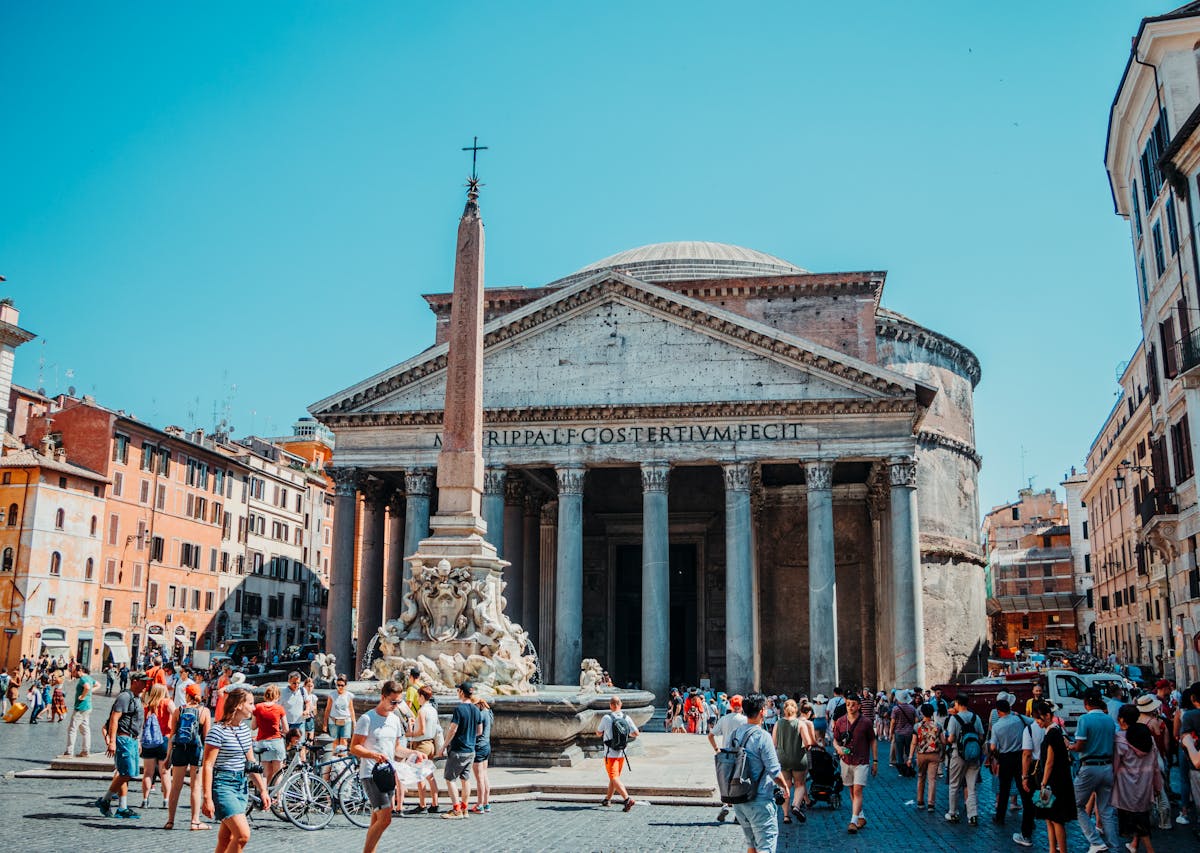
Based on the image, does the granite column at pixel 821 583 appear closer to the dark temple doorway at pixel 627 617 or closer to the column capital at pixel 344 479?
the dark temple doorway at pixel 627 617

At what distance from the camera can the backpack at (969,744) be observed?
9.89 meters

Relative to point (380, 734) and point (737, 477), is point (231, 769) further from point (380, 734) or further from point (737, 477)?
point (737, 477)

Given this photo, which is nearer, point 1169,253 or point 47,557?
point 1169,253

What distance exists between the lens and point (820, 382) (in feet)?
82.1

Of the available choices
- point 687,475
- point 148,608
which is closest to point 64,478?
point 148,608

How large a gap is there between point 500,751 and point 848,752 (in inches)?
141

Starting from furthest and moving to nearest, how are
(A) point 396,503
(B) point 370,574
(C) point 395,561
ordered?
(A) point 396,503 → (C) point 395,561 → (B) point 370,574

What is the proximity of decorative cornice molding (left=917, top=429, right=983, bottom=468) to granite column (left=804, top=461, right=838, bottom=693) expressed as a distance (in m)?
11.4

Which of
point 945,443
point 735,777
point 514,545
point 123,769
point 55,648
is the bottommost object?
point 123,769

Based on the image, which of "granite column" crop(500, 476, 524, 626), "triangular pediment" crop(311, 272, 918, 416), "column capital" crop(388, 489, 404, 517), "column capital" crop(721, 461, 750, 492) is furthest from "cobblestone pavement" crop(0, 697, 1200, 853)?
"column capital" crop(388, 489, 404, 517)

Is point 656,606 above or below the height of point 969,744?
above

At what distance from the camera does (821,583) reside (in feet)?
79.3

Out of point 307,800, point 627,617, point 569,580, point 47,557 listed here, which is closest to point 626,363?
point 569,580

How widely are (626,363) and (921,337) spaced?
585 inches
